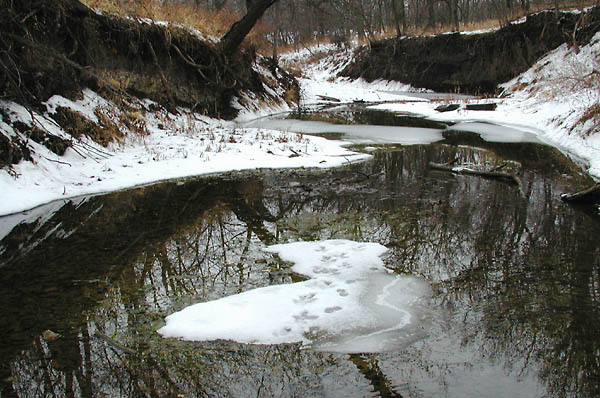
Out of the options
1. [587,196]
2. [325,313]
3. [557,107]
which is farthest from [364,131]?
[325,313]

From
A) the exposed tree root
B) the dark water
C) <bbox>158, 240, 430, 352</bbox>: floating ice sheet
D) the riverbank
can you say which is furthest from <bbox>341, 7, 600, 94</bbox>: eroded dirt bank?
<bbox>158, 240, 430, 352</bbox>: floating ice sheet

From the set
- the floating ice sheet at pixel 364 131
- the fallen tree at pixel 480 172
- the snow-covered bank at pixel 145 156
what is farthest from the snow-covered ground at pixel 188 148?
the fallen tree at pixel 480 172

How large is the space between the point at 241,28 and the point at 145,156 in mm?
7875

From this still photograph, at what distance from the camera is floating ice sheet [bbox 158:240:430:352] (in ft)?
11.3

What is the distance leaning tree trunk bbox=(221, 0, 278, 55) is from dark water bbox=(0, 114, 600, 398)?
8.76 m

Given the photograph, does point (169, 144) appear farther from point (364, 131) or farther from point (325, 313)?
point (325, 313)

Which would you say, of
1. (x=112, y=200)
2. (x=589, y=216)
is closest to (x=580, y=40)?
(x=589, y=216)

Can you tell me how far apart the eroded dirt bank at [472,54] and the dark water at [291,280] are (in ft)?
57.1

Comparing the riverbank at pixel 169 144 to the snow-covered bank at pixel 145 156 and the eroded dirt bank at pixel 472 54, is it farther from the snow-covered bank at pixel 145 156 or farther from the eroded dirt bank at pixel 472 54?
the eroded dirt bank at pixel 472 54

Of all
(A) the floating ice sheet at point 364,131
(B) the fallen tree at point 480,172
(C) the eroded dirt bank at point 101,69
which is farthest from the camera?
(A) the floating ice sheet at point 364,131

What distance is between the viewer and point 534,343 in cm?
327

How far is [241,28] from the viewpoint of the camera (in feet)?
51.1

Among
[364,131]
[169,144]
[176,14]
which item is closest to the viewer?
[169,144]

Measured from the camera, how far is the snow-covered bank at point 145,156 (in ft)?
23.7
